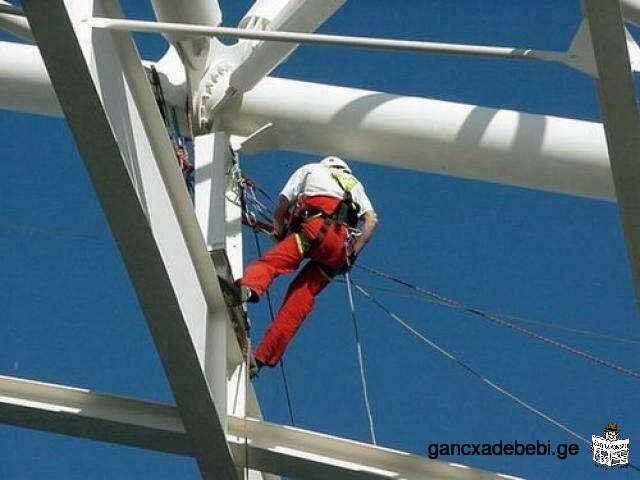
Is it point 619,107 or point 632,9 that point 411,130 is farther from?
point 619,107

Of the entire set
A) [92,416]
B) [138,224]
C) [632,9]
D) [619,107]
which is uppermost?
[632,9]

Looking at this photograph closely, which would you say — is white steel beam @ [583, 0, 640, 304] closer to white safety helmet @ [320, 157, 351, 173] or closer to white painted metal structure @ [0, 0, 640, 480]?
white painted metal structure @ [0, 0, 640, 480]

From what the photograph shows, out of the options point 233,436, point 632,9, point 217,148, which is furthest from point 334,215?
point 632,9

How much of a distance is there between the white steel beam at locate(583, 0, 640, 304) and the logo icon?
8.29 ft

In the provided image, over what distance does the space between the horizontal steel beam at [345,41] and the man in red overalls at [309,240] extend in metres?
2.05

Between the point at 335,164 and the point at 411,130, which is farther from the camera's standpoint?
the point at 335,164

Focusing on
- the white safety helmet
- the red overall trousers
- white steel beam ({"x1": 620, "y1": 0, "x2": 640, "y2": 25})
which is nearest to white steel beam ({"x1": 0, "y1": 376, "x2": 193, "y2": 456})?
the red overall trousers

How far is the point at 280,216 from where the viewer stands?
8.66 m

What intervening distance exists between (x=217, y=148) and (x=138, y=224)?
1.88 metres

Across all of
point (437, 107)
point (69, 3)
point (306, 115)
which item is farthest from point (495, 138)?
point (69, 3)

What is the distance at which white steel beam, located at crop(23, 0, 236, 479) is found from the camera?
5461 millimetres

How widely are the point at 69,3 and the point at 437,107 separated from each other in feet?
8.27

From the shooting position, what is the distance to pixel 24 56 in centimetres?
798

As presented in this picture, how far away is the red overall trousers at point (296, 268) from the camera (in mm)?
7855
